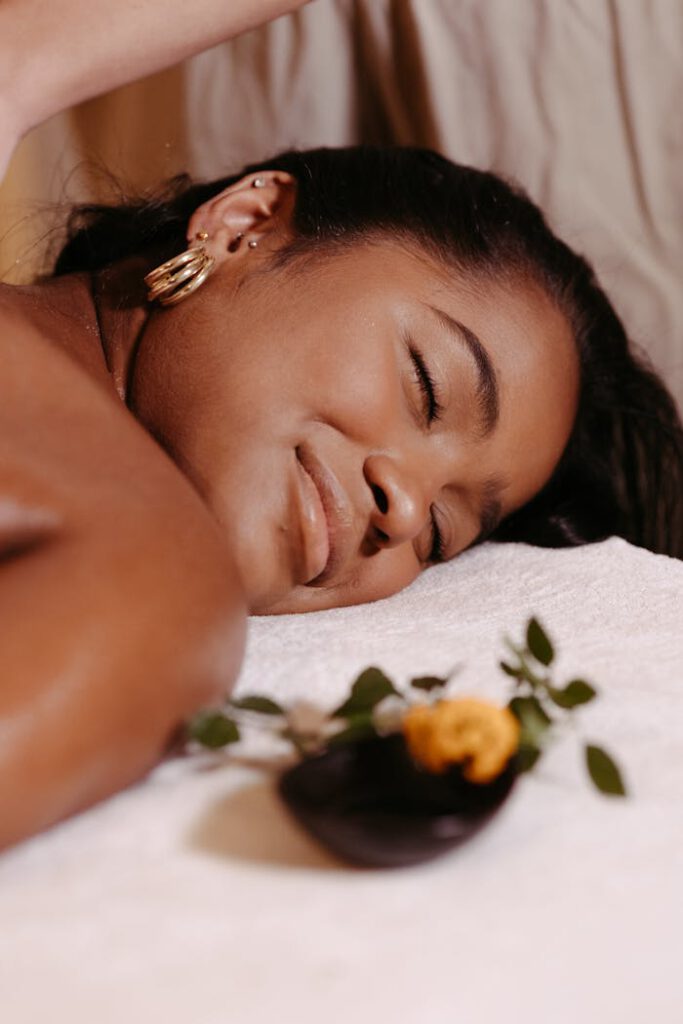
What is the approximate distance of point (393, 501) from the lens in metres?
1.02

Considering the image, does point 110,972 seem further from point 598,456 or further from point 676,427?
point 676,427

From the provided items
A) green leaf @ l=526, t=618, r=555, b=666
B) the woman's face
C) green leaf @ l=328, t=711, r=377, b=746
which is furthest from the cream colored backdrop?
green leaf @ l=328, t=711, r=377, b=746

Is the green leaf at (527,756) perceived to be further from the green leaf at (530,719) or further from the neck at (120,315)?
the neck at (120,315)

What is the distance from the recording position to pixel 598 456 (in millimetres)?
1480

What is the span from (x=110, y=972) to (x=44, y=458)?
35cm

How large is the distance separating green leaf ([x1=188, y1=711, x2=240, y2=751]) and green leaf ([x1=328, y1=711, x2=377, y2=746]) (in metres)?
0.06

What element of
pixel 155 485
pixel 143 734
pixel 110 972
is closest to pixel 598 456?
pixel 155 485

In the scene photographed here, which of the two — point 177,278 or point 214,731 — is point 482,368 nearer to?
point 177,278

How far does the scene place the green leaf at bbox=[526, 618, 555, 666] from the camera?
0.74 metres

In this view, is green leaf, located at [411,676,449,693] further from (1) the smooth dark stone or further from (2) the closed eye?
(2) the closed eye

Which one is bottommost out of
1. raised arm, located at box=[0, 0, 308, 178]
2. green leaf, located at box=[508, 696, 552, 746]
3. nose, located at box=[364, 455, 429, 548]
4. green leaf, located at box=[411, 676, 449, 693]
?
nose, located at box=[364, 455, 429, 548]

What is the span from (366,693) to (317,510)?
331 mm

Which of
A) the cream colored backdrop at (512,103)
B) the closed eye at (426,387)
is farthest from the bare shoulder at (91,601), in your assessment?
the cream colored backdrop at (512,103)

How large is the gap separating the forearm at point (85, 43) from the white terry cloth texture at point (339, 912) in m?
0.62
